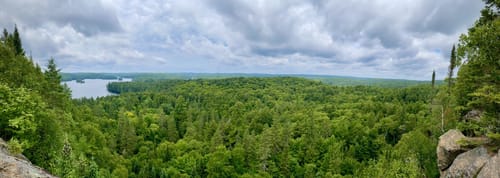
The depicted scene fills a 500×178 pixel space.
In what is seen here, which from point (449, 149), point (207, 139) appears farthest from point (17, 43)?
point (449, 149)

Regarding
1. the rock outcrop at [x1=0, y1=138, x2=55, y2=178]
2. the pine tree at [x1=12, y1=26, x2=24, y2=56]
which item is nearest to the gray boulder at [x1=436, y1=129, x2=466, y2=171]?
the rock outcrop at [x1=0, y1=138, x2=55, y2=178]

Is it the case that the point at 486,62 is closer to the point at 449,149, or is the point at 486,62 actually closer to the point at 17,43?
the point at 449,149

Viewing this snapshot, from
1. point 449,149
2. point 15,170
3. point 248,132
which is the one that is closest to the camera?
point 15,170

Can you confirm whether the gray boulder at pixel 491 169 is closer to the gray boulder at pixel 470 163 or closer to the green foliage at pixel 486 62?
the gray boulder at pixel 470 163

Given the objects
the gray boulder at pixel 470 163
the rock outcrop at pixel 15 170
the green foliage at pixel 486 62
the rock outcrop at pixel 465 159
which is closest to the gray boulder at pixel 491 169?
the rock outcrop at pixel 465 159

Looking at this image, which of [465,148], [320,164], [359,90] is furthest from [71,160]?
[359,90]

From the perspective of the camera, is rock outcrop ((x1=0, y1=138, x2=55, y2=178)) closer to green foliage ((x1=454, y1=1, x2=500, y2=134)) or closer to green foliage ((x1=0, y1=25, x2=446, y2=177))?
green foliage ((x1=0, y1=25, x2=446, y2=177))

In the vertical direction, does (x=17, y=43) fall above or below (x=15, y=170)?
above
